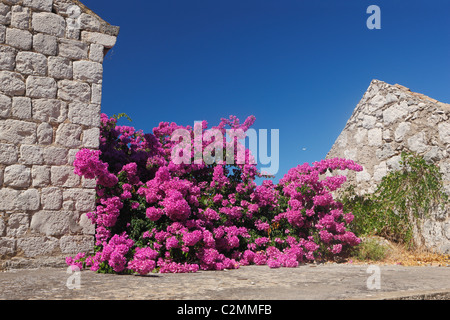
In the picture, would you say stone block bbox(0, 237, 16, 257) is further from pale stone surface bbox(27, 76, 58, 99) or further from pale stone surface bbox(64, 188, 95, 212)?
pale stone surface bbox(27, 76, 58, 99)

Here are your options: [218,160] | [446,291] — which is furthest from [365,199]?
[446,291]

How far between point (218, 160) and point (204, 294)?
421 centimetres

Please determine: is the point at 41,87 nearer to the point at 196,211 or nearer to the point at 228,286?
the point at 196,211

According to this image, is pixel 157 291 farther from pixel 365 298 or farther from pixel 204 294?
pixel 365 298

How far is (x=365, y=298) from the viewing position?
3.43 meters

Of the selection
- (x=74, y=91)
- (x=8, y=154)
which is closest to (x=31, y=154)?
(x=8, y=154)

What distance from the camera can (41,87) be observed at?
5.89 m

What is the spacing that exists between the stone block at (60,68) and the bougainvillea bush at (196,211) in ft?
4.03

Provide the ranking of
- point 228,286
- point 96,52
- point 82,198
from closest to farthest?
point 228,286 → point 82,198 → point 96,52

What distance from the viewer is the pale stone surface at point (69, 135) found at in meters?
5.91

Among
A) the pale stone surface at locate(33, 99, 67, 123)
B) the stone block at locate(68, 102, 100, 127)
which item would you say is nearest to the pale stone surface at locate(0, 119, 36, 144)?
the pale stone surface at locate(33, 99, 67, 123)

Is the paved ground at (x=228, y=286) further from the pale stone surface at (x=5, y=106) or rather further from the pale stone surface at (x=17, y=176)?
the pale stone surface at (x=5, y=106)

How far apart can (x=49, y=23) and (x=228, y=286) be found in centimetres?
465

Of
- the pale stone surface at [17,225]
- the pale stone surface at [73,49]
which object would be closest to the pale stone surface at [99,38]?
the pale stone surface at [73,49]
